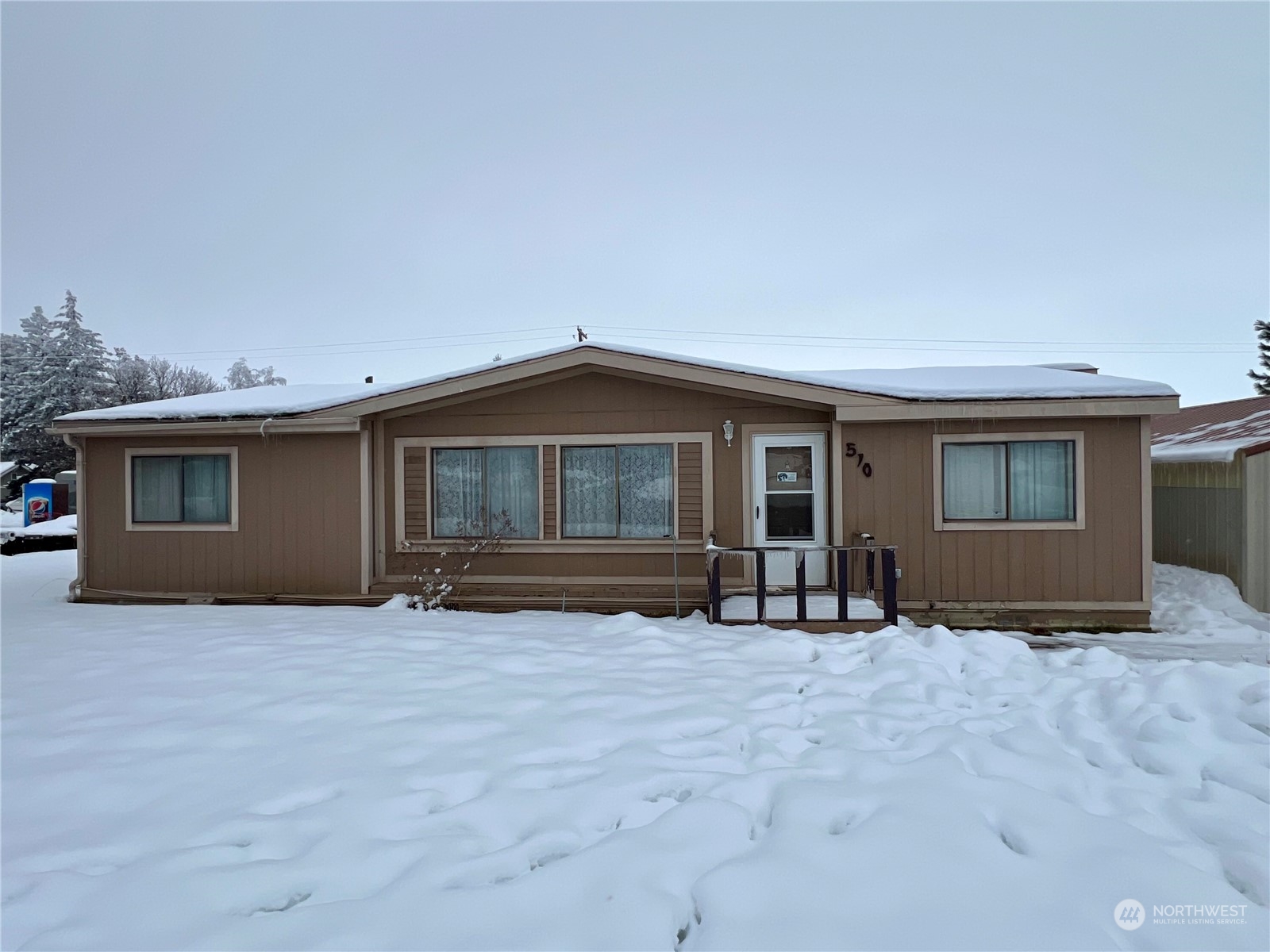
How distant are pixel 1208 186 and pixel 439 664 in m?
20.8

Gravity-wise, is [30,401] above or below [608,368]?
above

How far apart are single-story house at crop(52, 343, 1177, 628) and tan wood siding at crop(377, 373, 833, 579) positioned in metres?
0.02

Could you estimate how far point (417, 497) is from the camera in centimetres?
817

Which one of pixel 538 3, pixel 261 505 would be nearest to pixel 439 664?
pixel 261 505

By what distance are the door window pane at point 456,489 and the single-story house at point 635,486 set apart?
3 centimetres

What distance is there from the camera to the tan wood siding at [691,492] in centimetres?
777

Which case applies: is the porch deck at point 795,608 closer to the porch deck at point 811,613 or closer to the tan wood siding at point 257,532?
the porch deck at point 811,613

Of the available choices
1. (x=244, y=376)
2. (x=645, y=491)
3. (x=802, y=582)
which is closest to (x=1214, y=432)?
(x=802, y=582)

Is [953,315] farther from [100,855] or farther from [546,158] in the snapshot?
[100,855]

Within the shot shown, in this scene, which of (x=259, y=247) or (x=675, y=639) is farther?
(x=259, y=247)

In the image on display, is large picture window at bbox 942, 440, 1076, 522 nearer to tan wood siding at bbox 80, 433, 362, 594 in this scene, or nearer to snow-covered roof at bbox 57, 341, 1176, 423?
snow-covered roof at bbox 57, 341, 1176, 423

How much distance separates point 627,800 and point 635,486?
526cm

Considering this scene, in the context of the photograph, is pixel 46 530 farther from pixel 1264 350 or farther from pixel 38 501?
pixel 1264 350

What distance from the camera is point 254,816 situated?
2.67 meters
